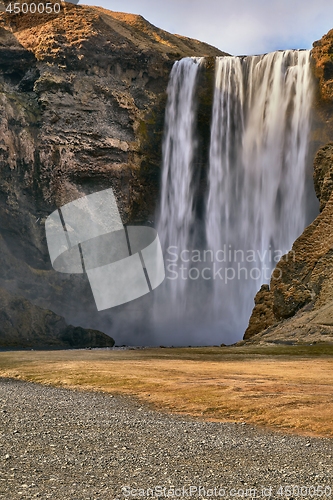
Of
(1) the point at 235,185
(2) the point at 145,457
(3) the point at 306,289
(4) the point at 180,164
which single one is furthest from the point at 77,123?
(2) the point at 145,457

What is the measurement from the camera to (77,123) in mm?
75438

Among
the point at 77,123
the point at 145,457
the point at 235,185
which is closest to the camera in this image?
the point at 145,457

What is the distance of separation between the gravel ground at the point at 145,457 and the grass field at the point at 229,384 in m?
1.48

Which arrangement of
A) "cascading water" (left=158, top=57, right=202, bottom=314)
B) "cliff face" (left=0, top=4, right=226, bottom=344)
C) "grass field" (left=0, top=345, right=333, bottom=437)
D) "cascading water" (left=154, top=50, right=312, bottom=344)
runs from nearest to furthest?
"grass field" (left=0, top=345, right=333, bottom=437)
"cascading water" (left=154, top=50, right=312, bottom=344)
"cliff face" (left=0, top=4, right=226, bottom=344)
"cascading water" (left=158, top=57, right=202, bottom=314)

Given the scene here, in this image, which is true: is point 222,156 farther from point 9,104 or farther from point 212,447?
point 212,447

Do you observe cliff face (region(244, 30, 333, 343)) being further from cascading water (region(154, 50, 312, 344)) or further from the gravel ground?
the gravel ground

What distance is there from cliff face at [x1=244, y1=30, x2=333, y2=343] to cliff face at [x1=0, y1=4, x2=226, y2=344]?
2751 centimetres

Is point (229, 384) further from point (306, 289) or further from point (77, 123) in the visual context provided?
point (77, 123)

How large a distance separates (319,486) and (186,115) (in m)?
68.0

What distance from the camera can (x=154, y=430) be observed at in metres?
14.3

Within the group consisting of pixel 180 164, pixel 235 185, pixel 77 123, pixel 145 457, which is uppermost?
pixel 77 123

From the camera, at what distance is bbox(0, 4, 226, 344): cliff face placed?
240 feet

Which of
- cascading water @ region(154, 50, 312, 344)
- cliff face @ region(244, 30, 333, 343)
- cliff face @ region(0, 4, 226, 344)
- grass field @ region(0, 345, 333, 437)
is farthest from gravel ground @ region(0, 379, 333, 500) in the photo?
cliff face @ region(0, 4, 226, 344)

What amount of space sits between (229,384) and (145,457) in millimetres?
10477
